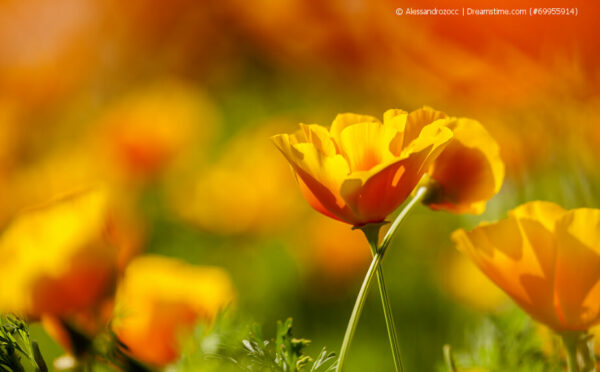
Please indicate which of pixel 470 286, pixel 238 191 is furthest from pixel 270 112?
pixel 470 286

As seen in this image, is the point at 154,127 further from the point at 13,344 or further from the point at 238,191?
the point at 13,344

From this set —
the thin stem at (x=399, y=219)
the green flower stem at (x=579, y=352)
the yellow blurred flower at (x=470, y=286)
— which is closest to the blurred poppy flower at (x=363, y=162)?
the thin stem at (x=399, y=219)

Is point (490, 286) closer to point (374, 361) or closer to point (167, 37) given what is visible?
point (374, 361)

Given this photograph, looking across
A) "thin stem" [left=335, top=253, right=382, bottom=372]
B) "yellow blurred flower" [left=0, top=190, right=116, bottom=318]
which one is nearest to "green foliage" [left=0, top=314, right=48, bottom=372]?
"yellow blurred flower" [left=0, top=190, right=116, bottom=318]

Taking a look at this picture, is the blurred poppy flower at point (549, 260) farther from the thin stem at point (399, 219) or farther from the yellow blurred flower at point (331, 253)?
the yellow blurred flower at point (331, 253)

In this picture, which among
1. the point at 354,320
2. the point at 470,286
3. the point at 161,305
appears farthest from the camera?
the point at 470,286

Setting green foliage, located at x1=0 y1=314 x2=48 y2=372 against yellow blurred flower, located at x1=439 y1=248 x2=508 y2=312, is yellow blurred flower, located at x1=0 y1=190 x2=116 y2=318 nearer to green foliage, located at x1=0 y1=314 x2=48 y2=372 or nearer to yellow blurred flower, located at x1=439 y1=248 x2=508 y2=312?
green foliage, located at x1=0 y1=314 x2=48 y2=372
